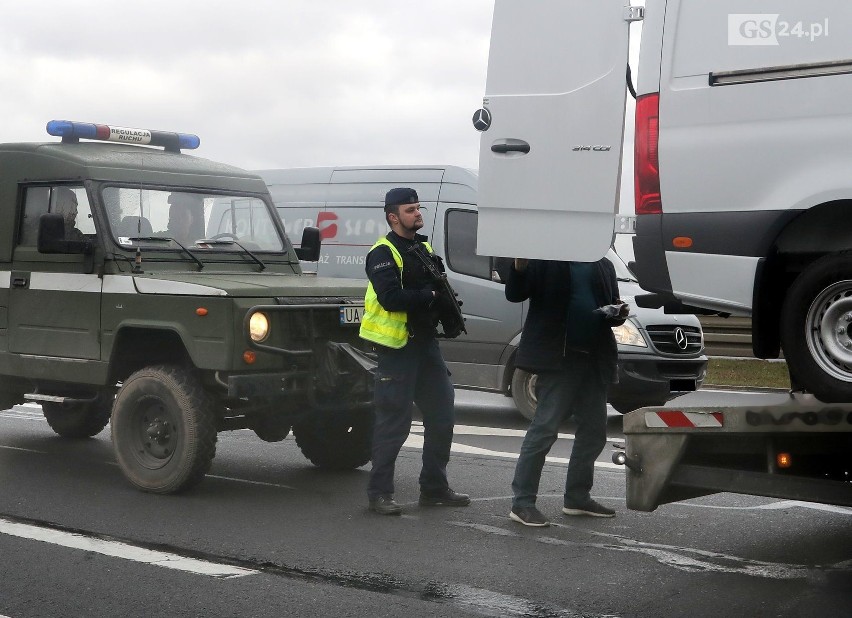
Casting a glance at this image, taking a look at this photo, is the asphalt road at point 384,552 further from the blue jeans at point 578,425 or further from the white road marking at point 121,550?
the blue jeans at point 578,425

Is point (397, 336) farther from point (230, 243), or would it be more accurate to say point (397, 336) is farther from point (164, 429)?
point (230, 243)

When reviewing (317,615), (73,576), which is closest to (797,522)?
(317,615)

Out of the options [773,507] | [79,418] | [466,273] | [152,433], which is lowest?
[79,418]

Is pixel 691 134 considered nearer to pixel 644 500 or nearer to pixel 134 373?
pixel 644 500

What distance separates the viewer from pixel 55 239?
8.17 metres

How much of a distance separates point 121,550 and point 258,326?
1.75m

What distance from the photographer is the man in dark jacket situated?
7105 mm

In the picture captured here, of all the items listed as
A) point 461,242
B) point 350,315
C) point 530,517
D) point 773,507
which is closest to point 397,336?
point 350,315

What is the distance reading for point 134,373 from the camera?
8.12 m

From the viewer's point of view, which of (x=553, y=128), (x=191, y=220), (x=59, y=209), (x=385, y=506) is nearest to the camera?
(x=553, y=128)

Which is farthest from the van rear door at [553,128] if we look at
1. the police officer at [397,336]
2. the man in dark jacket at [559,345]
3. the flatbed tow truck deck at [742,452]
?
the police officer at [397,336]

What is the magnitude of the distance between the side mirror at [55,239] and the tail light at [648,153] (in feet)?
14.0

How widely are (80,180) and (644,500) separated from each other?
192 inches
